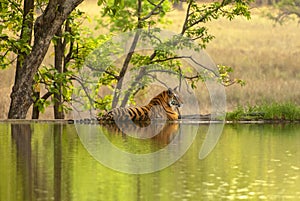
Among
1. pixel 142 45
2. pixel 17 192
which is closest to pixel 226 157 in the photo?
pixel 17 192

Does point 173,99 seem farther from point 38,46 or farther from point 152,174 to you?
point 152,174

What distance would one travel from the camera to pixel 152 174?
5.69 metres

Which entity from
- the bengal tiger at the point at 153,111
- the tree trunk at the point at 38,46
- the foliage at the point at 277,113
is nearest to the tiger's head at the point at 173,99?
the bengal tiger at the point at 153,111

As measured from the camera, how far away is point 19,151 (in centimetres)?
691

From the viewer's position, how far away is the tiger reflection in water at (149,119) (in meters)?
9.06

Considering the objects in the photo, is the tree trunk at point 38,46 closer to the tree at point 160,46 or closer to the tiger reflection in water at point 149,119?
the tiger reflection in water at point 149,119

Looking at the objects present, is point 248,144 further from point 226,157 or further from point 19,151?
point 19,151

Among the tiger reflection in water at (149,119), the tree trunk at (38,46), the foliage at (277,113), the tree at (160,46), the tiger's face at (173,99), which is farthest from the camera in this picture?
the tree at (160,46)

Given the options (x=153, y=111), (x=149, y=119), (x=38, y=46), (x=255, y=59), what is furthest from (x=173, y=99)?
(x=255, y=59)

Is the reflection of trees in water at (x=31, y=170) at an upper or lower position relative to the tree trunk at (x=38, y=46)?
lower

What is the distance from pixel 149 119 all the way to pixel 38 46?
1.82 meters

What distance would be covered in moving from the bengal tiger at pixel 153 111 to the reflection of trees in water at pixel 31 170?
308cm

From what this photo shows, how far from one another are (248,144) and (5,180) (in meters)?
3.07

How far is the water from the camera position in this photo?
4809mm
